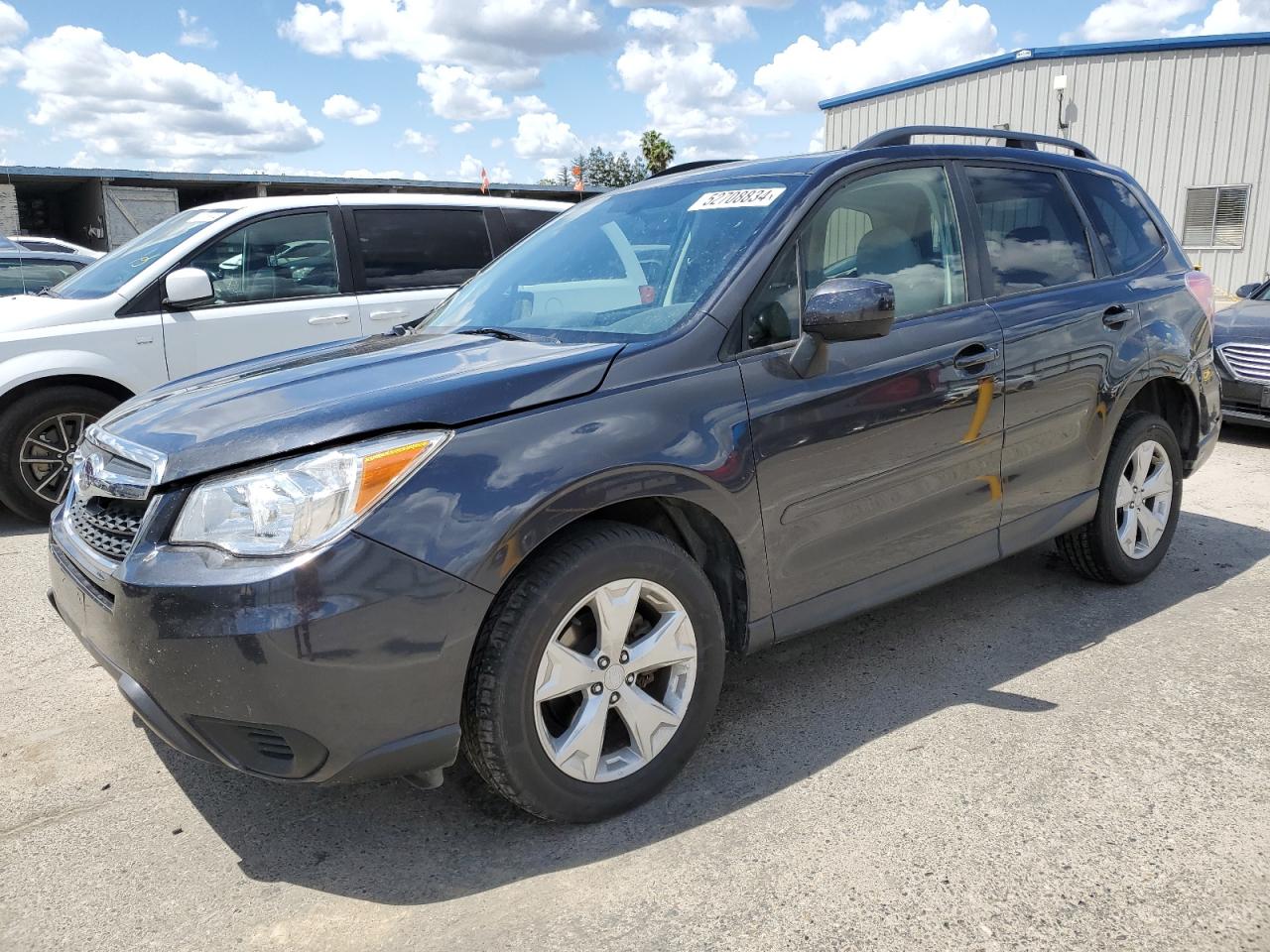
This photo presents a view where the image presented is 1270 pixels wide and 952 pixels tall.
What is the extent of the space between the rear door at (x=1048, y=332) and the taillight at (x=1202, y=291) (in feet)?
1.80

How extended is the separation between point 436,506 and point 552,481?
0.97ft

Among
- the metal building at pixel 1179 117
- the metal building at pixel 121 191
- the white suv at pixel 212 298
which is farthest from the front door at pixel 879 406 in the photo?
the metal building at pixel 121 191

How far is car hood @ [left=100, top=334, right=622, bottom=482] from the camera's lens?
231 centimetres

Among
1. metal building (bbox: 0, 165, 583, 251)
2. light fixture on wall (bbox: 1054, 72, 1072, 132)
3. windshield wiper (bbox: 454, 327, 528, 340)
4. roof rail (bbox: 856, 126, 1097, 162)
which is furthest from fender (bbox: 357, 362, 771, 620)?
metal building (bbox: 0, 165, 583, 251)

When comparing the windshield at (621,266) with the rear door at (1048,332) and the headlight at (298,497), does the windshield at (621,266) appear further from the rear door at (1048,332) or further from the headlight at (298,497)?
the rear door at (1048,332)

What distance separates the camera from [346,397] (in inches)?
96.3

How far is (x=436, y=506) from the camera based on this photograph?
2.24 m

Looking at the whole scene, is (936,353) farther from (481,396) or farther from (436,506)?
(436,506)

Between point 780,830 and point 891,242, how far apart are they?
1988 millimetres

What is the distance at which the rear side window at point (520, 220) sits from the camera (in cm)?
701

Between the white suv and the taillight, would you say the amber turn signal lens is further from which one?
the white suv

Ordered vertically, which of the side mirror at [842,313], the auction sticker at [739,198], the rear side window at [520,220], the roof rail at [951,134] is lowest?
the side mirror at [842,313]

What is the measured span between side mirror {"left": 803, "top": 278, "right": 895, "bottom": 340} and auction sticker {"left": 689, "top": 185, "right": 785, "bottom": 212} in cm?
44

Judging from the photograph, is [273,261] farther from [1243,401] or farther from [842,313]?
[1243,401]
